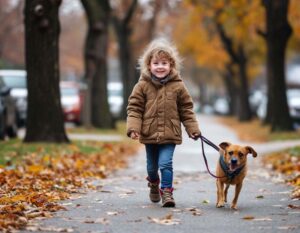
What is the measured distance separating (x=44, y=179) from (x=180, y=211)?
3421 mm

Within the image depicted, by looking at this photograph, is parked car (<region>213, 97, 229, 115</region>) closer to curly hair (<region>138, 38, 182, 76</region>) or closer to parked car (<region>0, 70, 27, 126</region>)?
parked car (<region>0, 70, 27, 126</region>)

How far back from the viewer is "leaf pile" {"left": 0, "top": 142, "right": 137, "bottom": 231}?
8.05 metres

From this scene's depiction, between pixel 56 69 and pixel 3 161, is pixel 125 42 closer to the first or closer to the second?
pixel 56 69

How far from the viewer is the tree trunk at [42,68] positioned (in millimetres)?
16812

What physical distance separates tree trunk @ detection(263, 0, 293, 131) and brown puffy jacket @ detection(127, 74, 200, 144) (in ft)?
57.8

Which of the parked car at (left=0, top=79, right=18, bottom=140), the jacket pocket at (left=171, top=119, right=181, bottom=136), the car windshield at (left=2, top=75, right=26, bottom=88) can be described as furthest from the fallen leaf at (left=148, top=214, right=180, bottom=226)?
the car windshield at (left=2, top=75, right=26, bottom=88)

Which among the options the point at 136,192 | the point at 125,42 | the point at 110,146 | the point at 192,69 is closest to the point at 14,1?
the point at 125,42

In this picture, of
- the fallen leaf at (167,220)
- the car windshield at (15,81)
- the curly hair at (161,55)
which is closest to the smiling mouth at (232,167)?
the fallen leaf at (167,220)

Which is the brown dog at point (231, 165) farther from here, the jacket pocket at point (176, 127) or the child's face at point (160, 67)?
the child's face at point (160, 67)

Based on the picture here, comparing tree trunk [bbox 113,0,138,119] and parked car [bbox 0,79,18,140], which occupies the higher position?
tree trunk [bbox 113,0,138,119]

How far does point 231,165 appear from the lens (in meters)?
8.57

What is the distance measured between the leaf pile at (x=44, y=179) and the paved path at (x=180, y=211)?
0.24 metres

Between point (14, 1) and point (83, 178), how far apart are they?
4510cm

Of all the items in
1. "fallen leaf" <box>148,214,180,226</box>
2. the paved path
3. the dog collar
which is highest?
the dog collar
